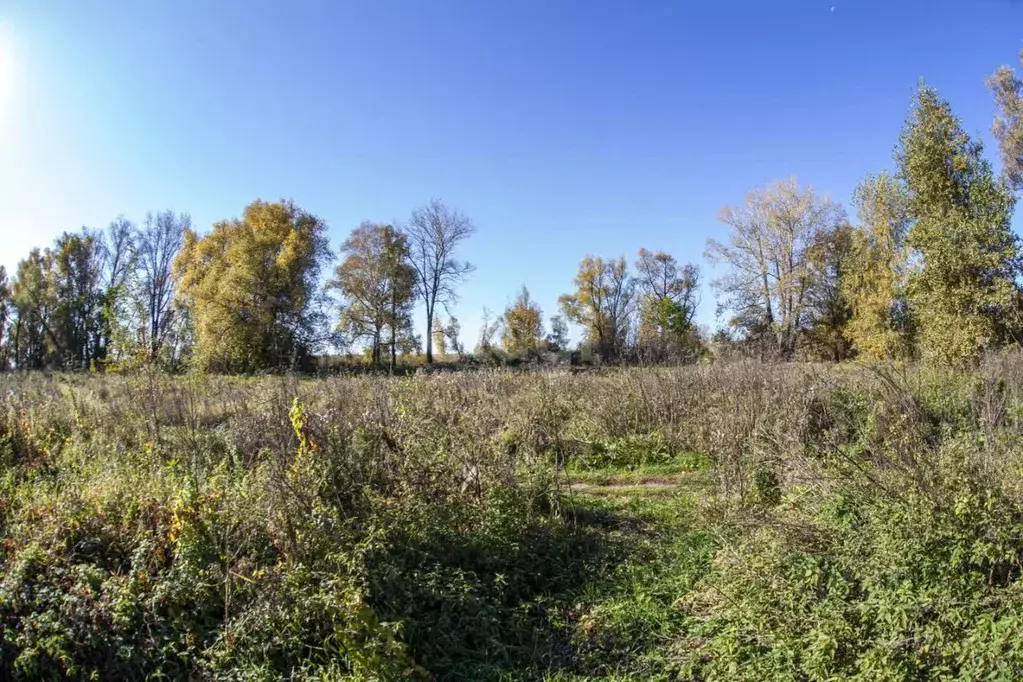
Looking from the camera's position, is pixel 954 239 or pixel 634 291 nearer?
pixel 954 239

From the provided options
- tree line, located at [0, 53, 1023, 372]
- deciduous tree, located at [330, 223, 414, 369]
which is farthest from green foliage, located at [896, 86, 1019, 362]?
deciduous tree, located at [330, 223, 414, 369]

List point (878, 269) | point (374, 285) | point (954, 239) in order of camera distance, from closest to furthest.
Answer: point (954, 239) → point (878, 269) → point (374, 285)

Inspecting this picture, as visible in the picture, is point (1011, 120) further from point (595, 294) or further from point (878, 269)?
point (595, 294)

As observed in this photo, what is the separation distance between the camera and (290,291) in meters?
36.6

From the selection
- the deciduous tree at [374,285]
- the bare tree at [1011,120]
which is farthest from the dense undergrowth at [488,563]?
the deciduous tree at [374,285]

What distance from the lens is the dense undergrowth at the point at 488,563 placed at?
3418mm

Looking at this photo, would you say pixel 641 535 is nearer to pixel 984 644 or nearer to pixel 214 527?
pixel 984 644

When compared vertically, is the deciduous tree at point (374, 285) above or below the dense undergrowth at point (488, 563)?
above

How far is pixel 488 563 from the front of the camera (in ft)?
15.6

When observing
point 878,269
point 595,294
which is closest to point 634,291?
point 595,294

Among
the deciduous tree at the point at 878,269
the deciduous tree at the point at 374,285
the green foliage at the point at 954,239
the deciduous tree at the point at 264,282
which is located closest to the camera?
the green foliage at the point at 954,239

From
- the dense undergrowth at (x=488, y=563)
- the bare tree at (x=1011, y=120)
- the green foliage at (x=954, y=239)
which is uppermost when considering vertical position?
the bare tree at (x=1011, y=120)

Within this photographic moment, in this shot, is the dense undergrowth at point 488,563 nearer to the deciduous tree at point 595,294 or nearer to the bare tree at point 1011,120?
the bare tree at point 1011,120

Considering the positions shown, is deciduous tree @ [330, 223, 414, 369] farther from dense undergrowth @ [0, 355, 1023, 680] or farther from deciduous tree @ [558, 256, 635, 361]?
dense undergrowth @ [0, 355, 1023, 680]
